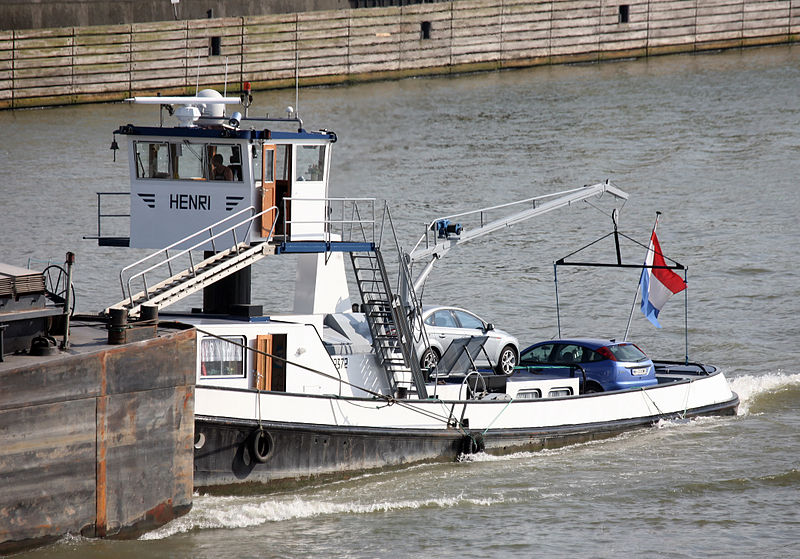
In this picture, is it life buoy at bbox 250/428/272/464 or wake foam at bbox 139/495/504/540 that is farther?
life buoy at bbox 250/428/272/464

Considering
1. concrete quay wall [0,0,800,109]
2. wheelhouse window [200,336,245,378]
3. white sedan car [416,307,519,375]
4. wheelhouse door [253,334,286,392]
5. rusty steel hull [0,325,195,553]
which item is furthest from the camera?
concrete quay wall [0,0,800,109]

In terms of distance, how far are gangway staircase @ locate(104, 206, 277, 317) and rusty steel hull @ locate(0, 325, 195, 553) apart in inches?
41.0

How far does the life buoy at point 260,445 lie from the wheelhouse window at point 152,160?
443 centimetres

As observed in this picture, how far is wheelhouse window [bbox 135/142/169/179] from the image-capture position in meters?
19.2

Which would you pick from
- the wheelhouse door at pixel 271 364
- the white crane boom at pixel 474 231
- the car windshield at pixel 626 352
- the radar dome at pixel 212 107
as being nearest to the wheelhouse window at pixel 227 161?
the radar dome at pixel 212 107

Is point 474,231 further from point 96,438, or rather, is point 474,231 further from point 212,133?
point 96,438

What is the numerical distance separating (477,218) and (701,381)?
15.5 metres

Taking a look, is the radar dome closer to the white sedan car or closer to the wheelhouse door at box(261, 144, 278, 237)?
the wheelhouse door at box(261, 144, 278, 237)

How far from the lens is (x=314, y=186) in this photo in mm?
19688

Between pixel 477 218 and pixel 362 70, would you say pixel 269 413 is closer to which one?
pixel 477 218

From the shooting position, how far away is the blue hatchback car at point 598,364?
73.5 ft

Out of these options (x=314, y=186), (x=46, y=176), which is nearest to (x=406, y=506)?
(x=314, y=186)

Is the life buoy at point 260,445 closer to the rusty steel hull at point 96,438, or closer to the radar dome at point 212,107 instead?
the rusty steel hull at point 96,438

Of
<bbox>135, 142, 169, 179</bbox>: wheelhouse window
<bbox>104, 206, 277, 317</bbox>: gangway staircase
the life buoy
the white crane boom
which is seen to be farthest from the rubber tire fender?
the white crane boom
